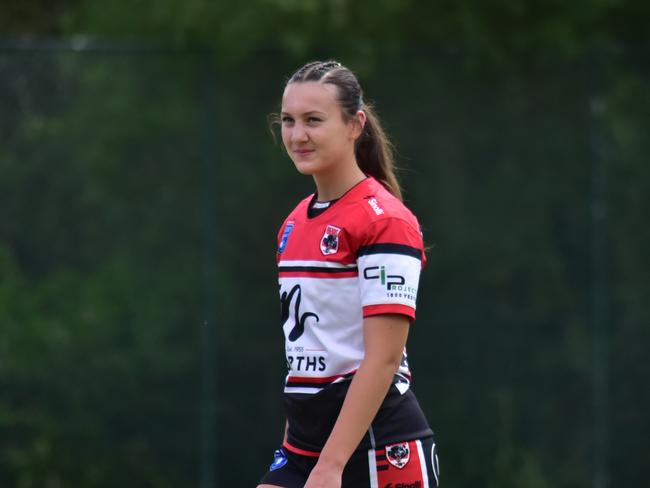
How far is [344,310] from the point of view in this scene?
3506 mm

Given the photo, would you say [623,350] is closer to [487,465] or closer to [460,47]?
[487,465]

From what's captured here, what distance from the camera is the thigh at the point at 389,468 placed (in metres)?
3.56

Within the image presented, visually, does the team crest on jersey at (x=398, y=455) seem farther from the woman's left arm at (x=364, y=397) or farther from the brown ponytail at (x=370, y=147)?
the brown ponytail at (x=370, y=147)

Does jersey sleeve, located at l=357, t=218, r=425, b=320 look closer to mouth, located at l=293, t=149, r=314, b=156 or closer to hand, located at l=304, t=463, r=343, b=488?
mouth, located at l=293, t=149, r=314, b=156

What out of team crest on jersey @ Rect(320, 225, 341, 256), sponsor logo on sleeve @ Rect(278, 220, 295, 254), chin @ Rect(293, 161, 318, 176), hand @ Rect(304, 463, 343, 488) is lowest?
hand @ Rect(304, 463, 343, 488)

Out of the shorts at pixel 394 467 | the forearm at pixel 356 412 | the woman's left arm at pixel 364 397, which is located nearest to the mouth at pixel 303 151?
the woman's left arm at pixel 364 397

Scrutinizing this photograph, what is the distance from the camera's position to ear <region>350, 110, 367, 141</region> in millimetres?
3705

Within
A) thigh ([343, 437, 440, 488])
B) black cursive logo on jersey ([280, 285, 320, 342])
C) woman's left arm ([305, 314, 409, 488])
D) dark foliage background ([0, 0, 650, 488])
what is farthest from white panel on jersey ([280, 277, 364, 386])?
dark foliage background ([0, 0, 650, 488])

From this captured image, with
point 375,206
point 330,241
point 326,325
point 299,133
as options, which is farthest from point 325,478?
point 299,133

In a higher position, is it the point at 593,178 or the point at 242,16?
the point at 242,16

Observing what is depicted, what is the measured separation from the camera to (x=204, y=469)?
7191mm

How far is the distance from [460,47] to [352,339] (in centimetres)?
434

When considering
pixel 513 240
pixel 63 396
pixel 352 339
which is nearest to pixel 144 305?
pixel 63 396

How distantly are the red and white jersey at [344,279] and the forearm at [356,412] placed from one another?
0.16 metres
